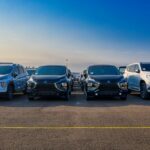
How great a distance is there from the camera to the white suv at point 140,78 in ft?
55.3

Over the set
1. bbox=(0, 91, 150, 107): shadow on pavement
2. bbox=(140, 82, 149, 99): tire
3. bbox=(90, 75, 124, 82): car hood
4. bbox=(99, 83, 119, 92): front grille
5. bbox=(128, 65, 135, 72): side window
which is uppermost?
bbox=(128, 65, 135, 72): side window

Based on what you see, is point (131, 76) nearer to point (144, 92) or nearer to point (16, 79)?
point (144, 92)

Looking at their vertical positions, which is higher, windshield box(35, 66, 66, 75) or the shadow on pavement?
windshield box(35, 66, 66, 75)

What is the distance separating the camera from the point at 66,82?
16219 mm

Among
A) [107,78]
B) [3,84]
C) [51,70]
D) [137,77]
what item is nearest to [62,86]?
[51,70]

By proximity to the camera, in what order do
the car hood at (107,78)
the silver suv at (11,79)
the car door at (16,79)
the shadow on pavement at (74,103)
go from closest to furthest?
the shadow on pavement at (74,103) → the car hood at (107,78) → the silver suv at (11,79) → the car door at (16,79)

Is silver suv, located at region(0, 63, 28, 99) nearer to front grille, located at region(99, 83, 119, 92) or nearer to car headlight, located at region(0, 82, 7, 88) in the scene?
car headlight, located at region(0, 82, 7, 88)

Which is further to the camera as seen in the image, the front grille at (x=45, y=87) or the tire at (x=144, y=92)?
the tire at (x=144, y=92)

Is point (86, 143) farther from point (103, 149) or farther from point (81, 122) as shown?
point (81, 122)

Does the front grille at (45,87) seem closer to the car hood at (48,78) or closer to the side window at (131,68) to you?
the car hood at (48,78)

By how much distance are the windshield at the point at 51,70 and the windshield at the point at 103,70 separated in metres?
1.48

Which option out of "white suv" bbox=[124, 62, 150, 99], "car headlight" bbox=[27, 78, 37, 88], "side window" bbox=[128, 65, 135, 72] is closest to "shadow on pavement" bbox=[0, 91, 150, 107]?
"car headlight" bbox=[27, 78, 37, 88]

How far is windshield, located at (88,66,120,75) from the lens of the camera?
17.6 metres

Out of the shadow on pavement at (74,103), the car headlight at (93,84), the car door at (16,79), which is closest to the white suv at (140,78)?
the shadow on pavement at (74,103)
